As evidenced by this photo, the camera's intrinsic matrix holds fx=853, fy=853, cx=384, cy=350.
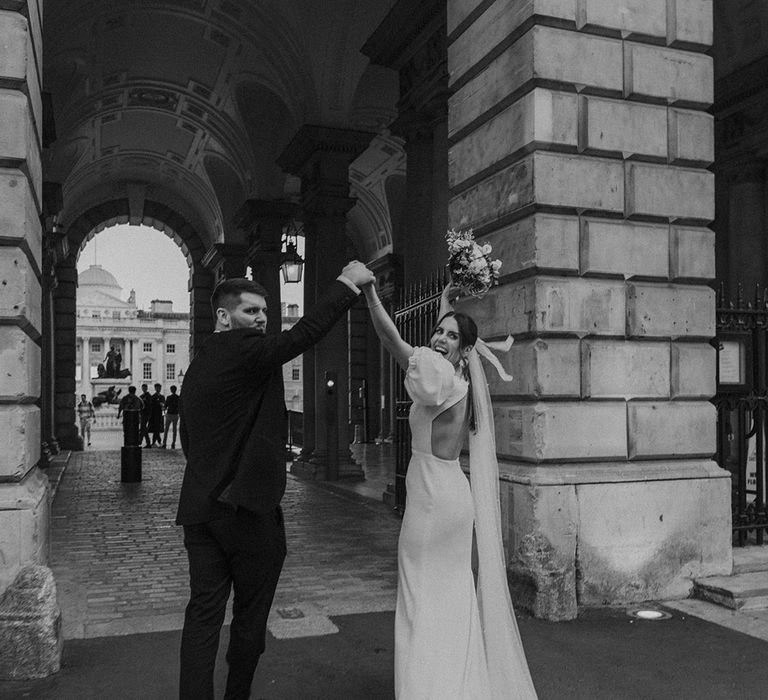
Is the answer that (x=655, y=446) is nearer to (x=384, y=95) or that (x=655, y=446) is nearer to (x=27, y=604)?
(x=27, y=604)

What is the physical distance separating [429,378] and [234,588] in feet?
3.99

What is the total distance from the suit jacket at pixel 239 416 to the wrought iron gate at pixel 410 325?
4.55 m

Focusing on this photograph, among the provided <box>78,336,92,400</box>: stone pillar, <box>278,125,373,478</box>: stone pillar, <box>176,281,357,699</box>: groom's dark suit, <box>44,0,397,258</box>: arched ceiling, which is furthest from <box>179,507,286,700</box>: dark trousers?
<box>78,336,92,400</box>: stone pillar

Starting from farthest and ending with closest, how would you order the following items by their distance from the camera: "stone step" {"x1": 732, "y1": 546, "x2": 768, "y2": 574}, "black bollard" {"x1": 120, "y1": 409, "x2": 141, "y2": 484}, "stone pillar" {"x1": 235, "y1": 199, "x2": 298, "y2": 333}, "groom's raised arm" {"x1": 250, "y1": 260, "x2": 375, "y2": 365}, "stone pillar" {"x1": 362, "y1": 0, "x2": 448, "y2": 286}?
1. "stone pillar" {"x1": 235, "y1": 199, "x2": 298, "y2": 333}
2. "black bollard" {"x1": 120, "y1": 409, "x2": 141, "y2": 484}
3. "stone pillar" {"x1": 362, "y1": 0, "x2": 448, "y2": 286}
4. "stone step" {"x1": 732, "y1": 546, "x2": 768, "y2": 574}
5. "groom's raised arm" {"x1": 250, "y1": 260, "x2": 375, "y2": 365}

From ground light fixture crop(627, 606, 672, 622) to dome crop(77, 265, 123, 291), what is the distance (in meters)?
106

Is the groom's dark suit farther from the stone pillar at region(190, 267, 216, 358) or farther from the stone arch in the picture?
the stone pillar at region(190, 267, 216, 358)

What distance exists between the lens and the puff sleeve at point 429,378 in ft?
12.3

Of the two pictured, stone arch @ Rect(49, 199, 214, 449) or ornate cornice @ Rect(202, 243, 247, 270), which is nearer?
ornate cornice @ Rect(202, 243, 247, 270)

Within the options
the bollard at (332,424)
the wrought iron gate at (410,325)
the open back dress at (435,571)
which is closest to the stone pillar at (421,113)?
the wrought iron gate at (410,325)

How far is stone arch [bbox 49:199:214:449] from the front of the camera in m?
23.8

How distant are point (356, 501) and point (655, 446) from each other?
6281 mm

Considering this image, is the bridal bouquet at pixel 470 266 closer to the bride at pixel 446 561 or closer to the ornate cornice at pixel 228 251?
the bride at pixel 446 561

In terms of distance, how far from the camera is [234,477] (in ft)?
11.5

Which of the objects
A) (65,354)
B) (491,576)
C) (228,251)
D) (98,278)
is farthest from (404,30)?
(98,278)
